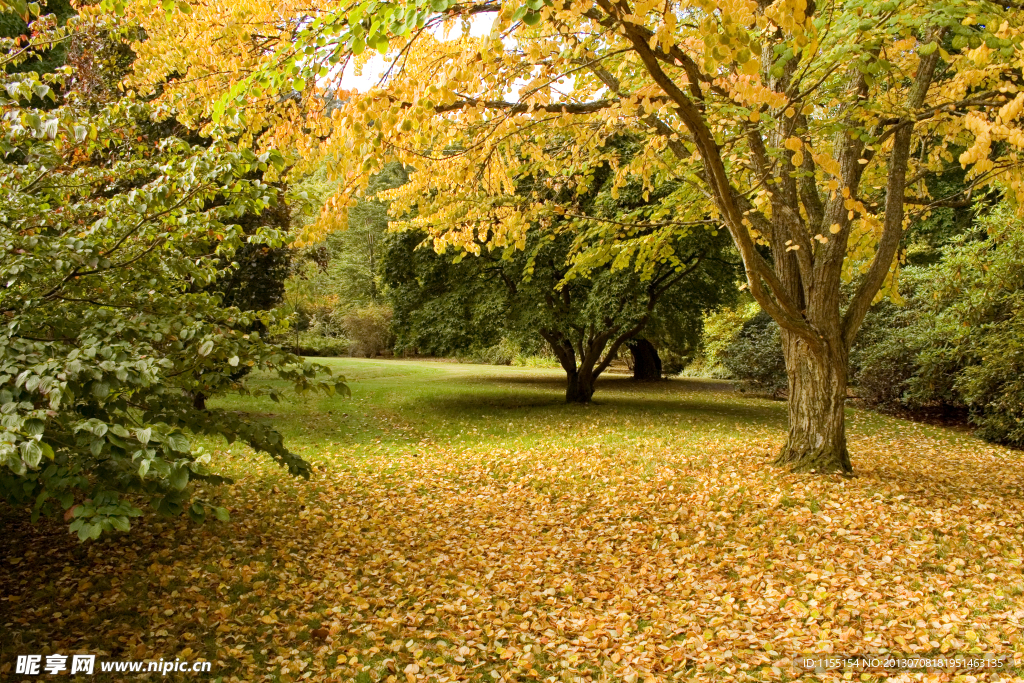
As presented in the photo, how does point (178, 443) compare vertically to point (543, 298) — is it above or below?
below

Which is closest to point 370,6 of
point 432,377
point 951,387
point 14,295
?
point 14,295

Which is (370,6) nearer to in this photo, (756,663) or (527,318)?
(756,663)

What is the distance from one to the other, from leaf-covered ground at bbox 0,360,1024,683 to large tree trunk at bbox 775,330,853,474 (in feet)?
1.02

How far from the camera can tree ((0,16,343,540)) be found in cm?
247

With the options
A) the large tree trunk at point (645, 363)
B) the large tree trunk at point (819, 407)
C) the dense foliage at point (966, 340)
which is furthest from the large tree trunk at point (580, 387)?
the large tree trunk at point (819, 407)

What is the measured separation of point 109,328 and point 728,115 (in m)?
5.06

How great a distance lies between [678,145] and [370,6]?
4.38 metres

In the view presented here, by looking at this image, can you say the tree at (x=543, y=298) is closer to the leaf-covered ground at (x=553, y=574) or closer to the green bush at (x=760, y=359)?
the green bush at (x=760, y=359)

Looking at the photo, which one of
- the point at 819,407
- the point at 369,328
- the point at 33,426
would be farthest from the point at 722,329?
the point at 33,426

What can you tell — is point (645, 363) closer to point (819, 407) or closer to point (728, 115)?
point (819, 407)

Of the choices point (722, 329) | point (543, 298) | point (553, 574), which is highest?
point (543, 298)

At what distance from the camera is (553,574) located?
476 centimetres

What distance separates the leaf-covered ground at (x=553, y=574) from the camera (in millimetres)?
3502

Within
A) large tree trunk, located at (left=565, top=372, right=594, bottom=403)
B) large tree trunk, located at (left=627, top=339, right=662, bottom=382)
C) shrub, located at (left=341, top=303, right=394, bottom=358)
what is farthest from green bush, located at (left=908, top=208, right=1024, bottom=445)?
shrub, located at (left=341, top=303, right=394, bottom=358)
